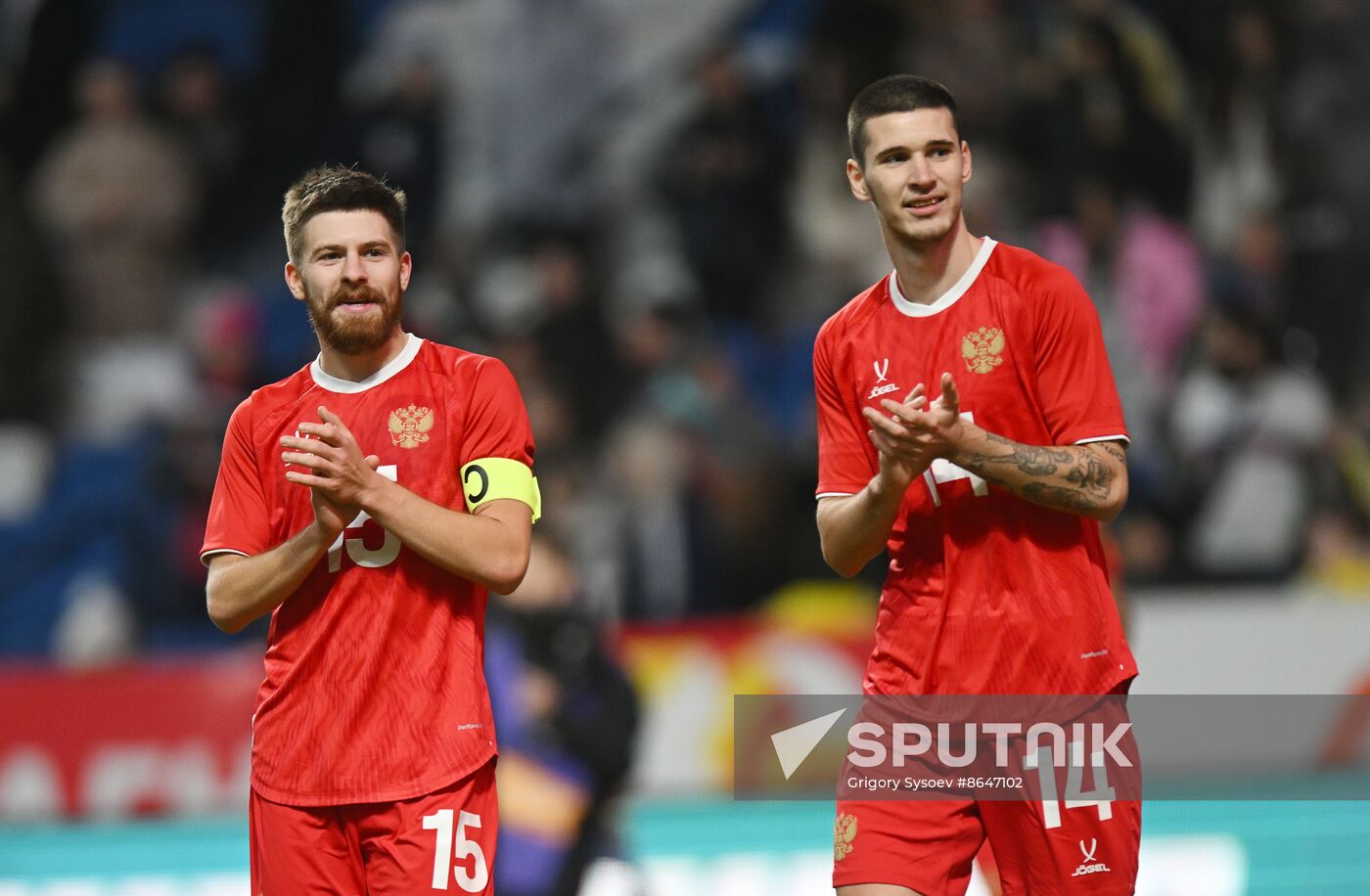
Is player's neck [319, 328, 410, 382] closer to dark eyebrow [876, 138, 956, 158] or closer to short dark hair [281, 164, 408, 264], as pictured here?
short dark hair [281, 164, 408, 264]

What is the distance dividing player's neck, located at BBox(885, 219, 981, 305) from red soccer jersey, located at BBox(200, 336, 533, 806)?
980 mm

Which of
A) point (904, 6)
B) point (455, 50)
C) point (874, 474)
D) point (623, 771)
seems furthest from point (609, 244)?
point (874, 474)

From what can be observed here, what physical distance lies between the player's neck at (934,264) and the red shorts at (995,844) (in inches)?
47.5

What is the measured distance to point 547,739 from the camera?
6.10 m

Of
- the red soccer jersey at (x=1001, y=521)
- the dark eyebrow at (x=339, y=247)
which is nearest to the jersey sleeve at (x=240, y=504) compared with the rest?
the dark eyebrow at (x=339, y=247)

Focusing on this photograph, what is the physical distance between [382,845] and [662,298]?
783 centimetres

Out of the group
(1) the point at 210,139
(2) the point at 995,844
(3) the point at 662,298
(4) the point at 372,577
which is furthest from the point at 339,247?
(1) the point at 210,139

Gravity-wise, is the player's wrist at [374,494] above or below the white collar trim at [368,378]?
below

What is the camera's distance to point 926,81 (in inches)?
159

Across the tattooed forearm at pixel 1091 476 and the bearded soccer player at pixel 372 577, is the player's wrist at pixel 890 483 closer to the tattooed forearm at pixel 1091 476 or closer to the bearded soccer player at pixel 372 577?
the tattooed forearm at pixel 1091 476

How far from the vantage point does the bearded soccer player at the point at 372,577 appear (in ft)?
12.2

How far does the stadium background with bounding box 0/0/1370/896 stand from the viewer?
32.6 feet

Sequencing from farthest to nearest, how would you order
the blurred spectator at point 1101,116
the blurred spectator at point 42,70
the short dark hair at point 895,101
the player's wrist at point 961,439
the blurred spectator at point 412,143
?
1. the blurred spectator at point 1101,116
2. the blurred spectator at point 412,143
3. the blurred spectator at point 42,70
4. the short dark hair at point 895,101
5. the player's wrist at point 961,439

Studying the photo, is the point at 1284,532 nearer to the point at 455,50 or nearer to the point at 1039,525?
the point at 455,50
